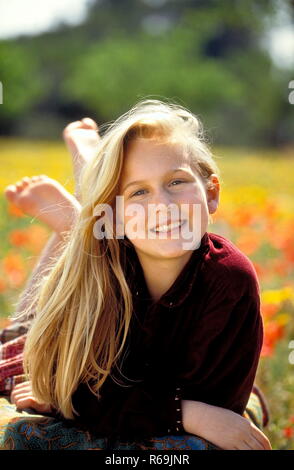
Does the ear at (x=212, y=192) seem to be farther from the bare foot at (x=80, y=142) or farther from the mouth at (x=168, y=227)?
the bare foot at (x=80, y=142)

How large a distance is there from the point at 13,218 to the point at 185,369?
3212 mm

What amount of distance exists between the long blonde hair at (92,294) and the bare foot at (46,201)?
41 centimetres

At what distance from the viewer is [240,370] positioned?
1817 mm

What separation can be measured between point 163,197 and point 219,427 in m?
0.60

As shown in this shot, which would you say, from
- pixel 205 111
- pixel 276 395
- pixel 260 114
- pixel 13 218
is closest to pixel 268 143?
pixel 260 114

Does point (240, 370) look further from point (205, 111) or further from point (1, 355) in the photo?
point (205, 111)

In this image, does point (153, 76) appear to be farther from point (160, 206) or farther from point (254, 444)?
point (254, 444)

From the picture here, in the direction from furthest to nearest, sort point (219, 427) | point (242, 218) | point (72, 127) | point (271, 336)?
point (242, 218) < point (271, 336) < point (72, 127) < point (219, 427)

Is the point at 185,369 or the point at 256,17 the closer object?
the point at 185,369

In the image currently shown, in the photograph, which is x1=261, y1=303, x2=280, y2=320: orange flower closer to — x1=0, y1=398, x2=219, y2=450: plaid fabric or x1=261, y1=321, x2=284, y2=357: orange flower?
x1=261, y1=321, x2=284, y2=357: orange flower

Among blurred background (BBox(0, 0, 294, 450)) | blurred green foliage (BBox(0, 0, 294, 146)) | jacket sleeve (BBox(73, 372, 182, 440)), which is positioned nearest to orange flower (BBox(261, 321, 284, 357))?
jacket sleeve (BBox(73, 372, 182, 440))

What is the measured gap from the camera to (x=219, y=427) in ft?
5.76

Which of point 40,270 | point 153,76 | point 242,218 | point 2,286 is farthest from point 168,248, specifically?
point 153,76

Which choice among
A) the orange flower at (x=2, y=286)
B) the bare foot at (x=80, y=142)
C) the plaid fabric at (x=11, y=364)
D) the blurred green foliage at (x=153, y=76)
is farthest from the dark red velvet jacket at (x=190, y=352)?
the blurred green foliage at (x=153, y=76)
